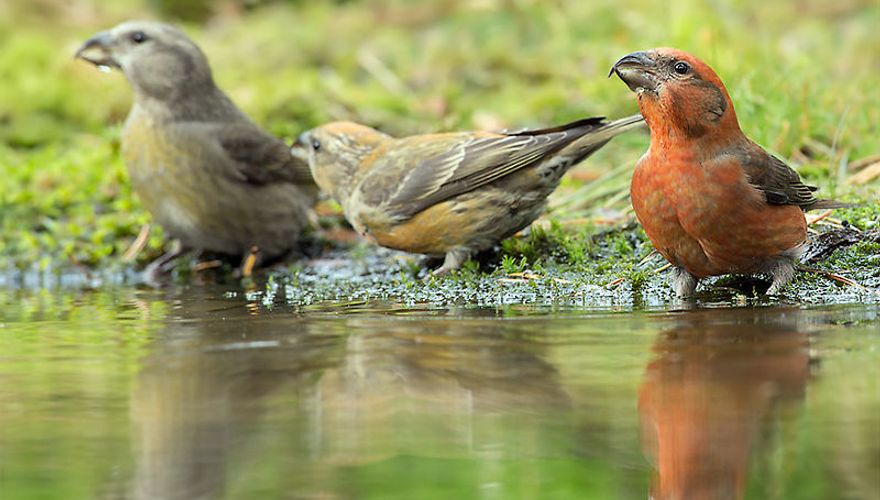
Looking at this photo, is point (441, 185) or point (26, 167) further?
point (26, 167)

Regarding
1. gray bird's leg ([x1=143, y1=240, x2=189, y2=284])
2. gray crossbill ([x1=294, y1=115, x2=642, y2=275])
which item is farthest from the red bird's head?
gray bird's leg ([x1=143, y1=240, x2=189, y2=284])

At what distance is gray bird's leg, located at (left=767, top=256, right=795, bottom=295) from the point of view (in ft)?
16.5

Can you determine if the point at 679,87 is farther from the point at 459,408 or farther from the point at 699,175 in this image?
the point at 459,408

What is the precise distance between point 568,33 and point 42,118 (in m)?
4.91

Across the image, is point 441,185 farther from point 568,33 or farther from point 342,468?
point 568,33

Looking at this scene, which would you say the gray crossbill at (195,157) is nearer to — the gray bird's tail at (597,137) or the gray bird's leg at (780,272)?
the gray bird's tail at (597,137)

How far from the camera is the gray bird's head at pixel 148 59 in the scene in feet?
24.8

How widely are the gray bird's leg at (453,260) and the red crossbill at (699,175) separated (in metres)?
1.51

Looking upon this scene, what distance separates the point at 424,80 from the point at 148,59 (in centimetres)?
391

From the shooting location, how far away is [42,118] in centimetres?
1068

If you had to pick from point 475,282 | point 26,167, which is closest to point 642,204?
point 475,282

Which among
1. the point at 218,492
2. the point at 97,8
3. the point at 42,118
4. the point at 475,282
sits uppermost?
the point at 97,8

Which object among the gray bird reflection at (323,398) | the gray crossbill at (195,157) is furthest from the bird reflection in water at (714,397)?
the gray crossbill at (195,157)

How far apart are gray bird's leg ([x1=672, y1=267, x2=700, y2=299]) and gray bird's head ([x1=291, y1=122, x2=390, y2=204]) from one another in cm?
223
